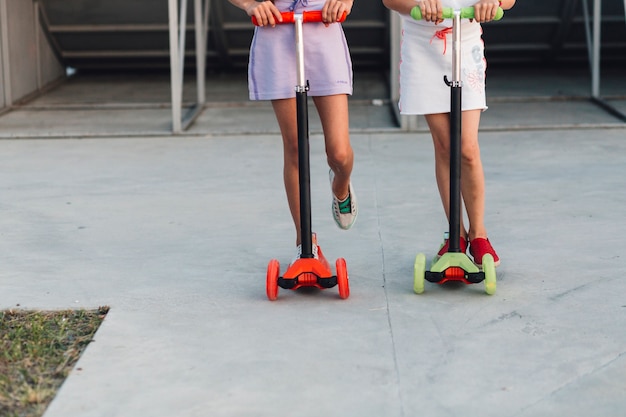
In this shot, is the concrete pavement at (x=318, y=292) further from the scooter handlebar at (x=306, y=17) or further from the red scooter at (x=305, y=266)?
the scooter handlebar at (x=306, y=17)

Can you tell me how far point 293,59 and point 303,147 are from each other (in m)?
0.36

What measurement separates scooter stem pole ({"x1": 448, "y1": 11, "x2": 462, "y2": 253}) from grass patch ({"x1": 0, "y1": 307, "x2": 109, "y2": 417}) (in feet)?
4.70

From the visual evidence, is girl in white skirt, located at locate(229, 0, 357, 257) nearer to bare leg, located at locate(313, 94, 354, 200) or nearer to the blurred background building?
bare leg, located at locate(313, 94, 354, 200)

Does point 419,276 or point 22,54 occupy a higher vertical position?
point 22,54

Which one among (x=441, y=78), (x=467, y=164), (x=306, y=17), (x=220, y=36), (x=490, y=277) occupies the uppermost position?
(x=306, y=17)

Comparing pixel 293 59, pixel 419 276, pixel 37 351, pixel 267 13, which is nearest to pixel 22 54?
pixel 293 59

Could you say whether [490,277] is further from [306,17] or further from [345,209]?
[306,17]

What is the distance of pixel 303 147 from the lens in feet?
13.8

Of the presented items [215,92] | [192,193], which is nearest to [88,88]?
[215,92]

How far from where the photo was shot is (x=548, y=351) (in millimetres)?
3611

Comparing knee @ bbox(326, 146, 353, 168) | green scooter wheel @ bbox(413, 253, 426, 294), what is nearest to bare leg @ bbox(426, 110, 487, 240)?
green scooter wheel @ bbox(413, 253, 426, 294)

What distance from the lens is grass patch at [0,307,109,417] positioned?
324 centimetres

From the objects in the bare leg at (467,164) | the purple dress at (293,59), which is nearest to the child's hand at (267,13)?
the purple dress at (293,59)

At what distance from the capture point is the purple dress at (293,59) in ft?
13.8
